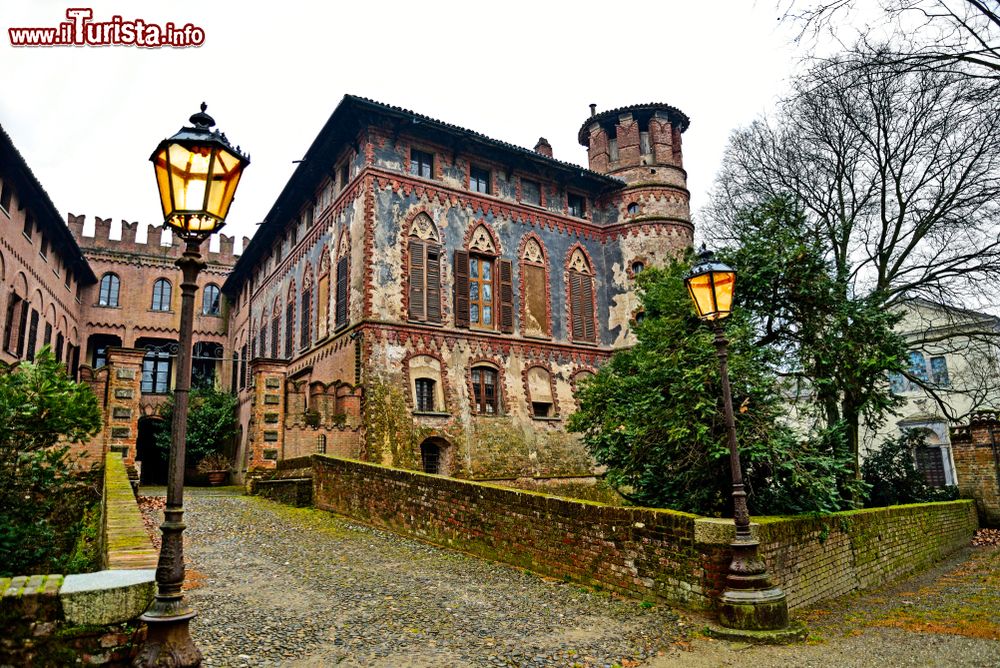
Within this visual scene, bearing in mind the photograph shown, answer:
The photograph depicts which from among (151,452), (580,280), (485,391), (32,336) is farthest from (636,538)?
(151,452)

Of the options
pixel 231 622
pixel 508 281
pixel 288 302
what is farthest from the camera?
pixel 288 302

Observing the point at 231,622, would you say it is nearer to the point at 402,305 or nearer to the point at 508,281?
the point at 402,305

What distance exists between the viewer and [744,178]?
65.0 feet

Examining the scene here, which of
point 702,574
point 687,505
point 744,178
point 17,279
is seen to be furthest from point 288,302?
point 702,574

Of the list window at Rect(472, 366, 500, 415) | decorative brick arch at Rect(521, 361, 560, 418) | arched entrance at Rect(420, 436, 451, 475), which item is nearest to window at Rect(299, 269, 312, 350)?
window at Rect(472, 366, 500, 415)

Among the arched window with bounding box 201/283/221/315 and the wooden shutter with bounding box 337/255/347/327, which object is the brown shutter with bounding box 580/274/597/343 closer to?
the wooden shutter with bounding box 337/255/347/327

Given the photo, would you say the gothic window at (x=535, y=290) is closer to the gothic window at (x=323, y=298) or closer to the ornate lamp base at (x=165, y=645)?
the gothic window at (x=323, y=298)

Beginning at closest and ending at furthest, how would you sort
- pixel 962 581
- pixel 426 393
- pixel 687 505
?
pixel 687 505 → pixel 962 581 → pixel 426 393

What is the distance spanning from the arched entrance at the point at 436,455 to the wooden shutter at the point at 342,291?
14.9 feet

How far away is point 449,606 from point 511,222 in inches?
651

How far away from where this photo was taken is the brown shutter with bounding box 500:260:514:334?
2111 cm

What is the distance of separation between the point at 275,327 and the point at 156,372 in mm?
10691

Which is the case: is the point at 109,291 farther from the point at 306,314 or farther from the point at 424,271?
→ the point at 424,271

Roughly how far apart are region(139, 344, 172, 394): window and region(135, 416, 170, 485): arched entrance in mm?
2936
